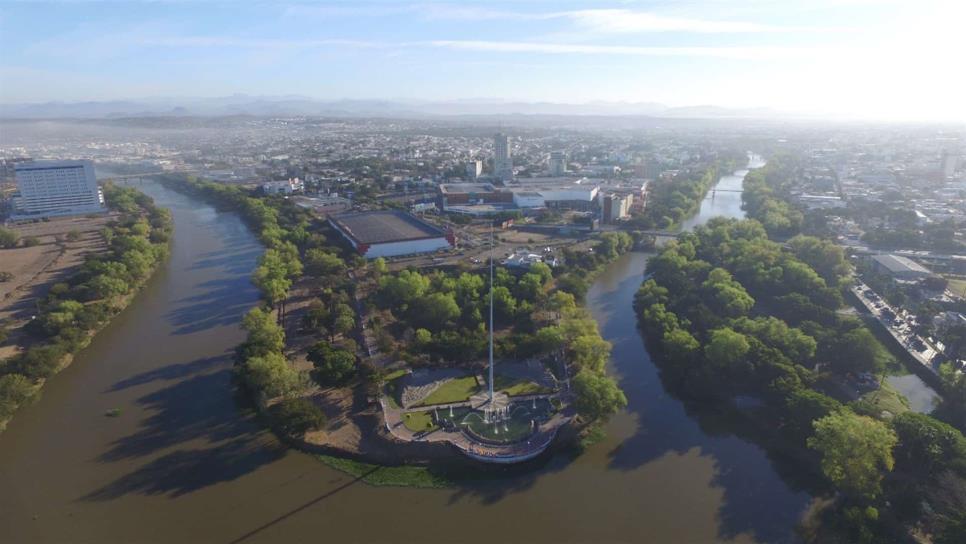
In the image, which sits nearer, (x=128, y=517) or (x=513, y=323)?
(x=128, y=517)

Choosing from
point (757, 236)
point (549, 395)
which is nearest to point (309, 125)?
point (757, 236)

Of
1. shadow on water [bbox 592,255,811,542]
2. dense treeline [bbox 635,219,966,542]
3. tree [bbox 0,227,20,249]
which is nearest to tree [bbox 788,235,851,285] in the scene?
dense treeline [bbox 635,219,966,542]

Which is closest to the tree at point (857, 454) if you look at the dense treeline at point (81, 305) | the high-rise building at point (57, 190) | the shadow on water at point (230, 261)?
the dense treeline at point (81, 305)

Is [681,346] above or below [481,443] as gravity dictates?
above

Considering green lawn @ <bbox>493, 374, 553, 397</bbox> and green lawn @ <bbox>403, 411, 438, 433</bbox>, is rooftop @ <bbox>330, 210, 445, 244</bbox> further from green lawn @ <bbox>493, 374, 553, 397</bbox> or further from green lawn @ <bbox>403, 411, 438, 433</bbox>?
green lawn @ <bbox>403, 411, 438, 433</bbox>

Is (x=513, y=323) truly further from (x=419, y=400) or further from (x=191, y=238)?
(x=191, y=238)

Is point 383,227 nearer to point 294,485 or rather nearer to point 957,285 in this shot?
point 294,485

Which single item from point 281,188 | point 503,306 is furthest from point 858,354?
point 281,188
